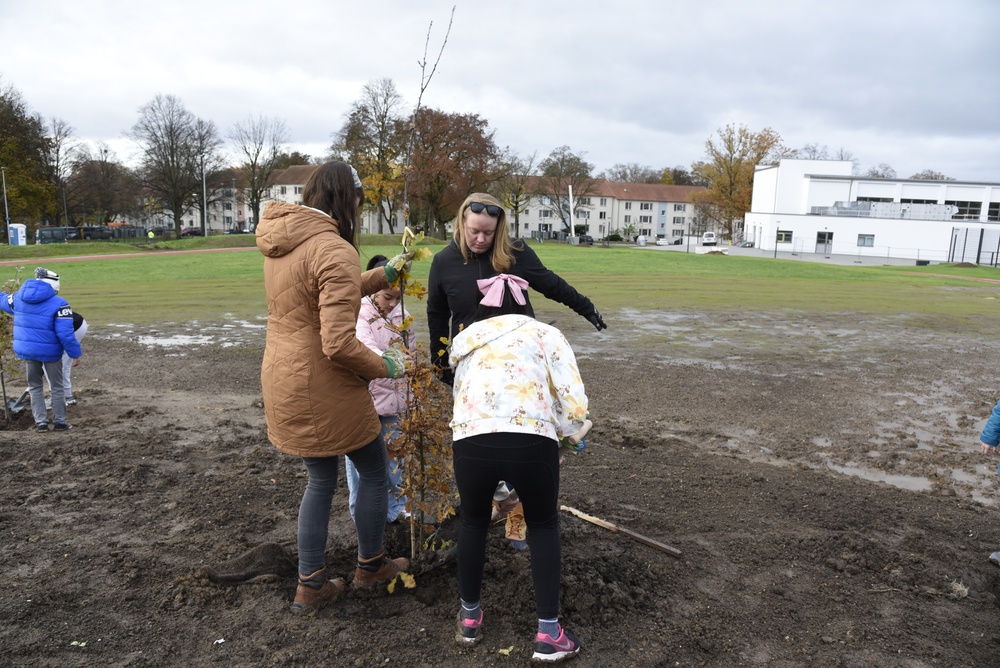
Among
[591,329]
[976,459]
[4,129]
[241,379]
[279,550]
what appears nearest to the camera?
[279,550]

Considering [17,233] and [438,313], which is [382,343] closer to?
[438,313]

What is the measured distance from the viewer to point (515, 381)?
290cm

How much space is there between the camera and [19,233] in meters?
45.8

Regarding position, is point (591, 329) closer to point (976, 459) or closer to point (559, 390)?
point (976, 459)

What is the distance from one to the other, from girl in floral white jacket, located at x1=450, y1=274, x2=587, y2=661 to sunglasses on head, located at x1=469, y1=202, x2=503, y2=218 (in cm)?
29

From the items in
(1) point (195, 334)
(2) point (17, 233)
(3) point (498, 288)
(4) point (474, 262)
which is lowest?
(1) point (195, 334)

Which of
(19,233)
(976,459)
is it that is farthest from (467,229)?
(19,233)

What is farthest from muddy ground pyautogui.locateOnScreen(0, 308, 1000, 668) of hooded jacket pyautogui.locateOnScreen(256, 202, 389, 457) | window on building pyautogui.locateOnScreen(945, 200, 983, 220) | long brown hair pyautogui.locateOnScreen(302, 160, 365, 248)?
window on building pyautogui.locateOnScreen(945, 200, 983, 220)

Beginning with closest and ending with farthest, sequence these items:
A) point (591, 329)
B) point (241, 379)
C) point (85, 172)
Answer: point (241, 379), point (591, 329), point (85, 172)

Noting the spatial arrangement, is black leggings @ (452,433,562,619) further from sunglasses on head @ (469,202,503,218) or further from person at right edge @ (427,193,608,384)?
sunglasses on head @ (469,202,503,218)

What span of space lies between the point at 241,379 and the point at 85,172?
68.9m

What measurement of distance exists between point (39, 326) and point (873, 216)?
66.2 metres

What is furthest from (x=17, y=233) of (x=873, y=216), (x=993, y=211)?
(x=993, y=211)

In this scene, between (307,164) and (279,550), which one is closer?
(279,550)
